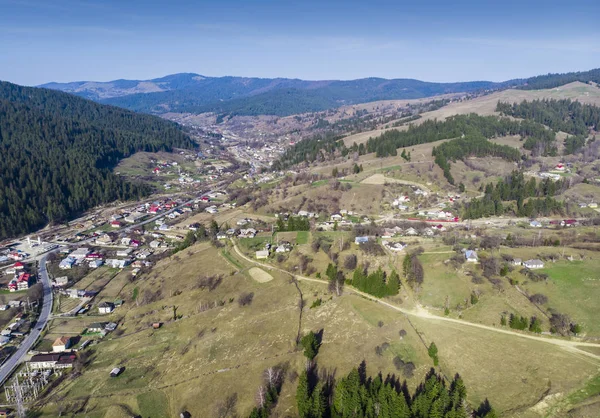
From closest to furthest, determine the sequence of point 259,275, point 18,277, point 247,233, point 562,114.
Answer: point 259,275, point 18,277, point 247,233, point 562,114

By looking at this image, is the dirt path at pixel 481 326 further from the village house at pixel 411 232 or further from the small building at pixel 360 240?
the village house at pixel 411 232

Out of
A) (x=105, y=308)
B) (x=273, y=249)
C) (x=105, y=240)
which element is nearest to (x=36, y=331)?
(x=105, y=308)

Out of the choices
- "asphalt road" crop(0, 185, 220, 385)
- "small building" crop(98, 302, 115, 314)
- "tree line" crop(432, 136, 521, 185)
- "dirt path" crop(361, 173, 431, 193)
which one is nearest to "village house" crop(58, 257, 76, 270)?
"asphalt road" crop(0, 185, 220, 385)

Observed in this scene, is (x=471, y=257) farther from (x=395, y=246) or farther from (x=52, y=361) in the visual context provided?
(x=52, y=361)

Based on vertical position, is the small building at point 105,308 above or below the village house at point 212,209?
below

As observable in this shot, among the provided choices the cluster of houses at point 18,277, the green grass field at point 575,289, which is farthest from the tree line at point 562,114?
the cluster of houses at point 18,277

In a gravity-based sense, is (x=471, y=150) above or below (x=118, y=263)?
above
